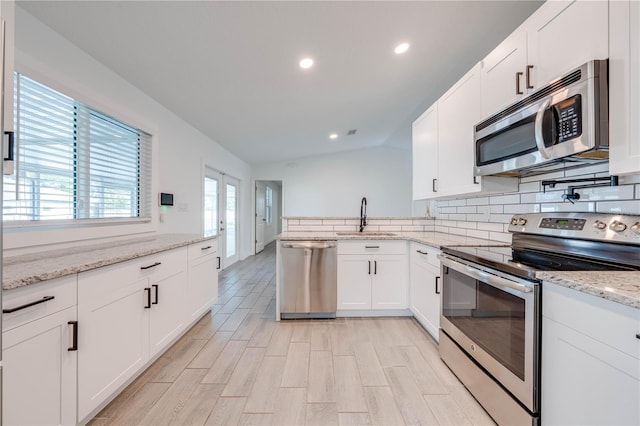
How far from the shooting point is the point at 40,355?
1122 mm

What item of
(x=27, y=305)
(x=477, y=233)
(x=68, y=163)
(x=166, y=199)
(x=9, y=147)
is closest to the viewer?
(x=9, y=147)

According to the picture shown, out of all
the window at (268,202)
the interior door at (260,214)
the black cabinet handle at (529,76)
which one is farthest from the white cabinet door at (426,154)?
the window at (268,202)

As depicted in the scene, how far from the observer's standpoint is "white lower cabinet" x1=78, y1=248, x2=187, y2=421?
1.36m

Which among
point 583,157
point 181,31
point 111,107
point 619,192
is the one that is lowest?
point 619,192

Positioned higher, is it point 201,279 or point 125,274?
point 125,274

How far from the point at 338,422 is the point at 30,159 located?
239 centimetres

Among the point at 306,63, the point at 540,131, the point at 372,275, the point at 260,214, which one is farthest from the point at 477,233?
the point at 260,214

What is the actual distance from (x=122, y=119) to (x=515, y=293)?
315 centimetres

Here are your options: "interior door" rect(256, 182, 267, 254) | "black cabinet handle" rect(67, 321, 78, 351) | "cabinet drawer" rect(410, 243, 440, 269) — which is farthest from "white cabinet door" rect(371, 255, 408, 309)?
"interior door" rect(256, 182, 267, 254)

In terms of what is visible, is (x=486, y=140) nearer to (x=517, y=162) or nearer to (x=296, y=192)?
(x=517, y=162)

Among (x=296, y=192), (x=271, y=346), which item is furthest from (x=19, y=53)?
(x=296, y=192)

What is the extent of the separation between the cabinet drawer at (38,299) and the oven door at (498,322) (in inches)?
81.2

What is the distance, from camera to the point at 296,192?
7332 millimetres

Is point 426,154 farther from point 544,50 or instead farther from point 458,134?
point 544,50
